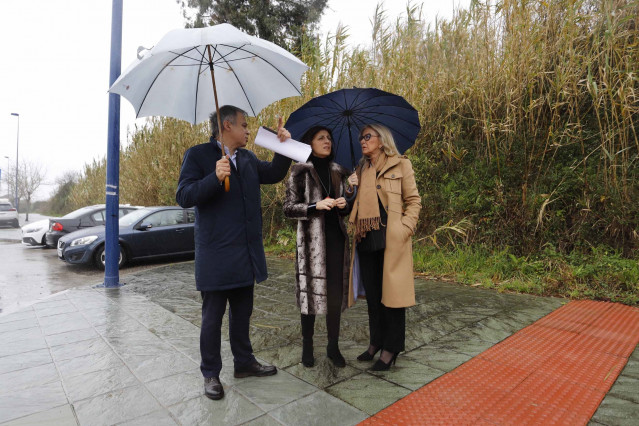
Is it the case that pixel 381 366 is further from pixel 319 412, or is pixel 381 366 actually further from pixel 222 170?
pixel 222 170

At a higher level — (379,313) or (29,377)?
(379,313)

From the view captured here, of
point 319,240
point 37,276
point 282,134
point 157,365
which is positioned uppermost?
Answer: point 282,134

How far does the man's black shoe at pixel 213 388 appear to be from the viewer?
256cm

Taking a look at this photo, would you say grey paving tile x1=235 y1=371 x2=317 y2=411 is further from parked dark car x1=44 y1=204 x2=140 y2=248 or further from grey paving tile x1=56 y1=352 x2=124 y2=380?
parked dark car x1=44 y1=204 x2=140 y2=248

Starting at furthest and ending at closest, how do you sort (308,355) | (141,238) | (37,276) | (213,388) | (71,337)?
(141,238), (37,276), (71,337), (308,355), (213,388)

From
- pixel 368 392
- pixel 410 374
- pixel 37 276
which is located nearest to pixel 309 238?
pixel 368 392

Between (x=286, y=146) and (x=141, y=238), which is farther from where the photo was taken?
(x=141, y=238)

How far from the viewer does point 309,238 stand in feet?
9.74

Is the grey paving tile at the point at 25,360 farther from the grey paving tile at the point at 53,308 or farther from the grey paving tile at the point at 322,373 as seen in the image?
the grey paving tile at the point at 322,373

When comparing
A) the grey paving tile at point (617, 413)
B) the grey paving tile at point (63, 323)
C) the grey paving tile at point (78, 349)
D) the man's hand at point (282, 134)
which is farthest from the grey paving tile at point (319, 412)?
the grey paving tile at point (63, 323)

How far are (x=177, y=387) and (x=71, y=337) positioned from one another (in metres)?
1.85

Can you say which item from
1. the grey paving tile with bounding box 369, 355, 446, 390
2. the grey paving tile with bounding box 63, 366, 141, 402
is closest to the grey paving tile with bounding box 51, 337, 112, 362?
the grey paving tile with bounding box 63, 366, 141, 402

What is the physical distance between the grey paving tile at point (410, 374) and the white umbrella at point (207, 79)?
2.13m

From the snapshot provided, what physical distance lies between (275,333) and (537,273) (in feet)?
12.7
